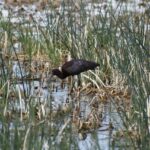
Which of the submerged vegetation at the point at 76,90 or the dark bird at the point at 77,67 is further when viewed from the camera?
the dark bird at the point at 77,67

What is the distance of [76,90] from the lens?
258 inches

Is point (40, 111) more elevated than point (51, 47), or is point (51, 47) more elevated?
point (51, 47)

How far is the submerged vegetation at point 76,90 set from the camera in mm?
4363

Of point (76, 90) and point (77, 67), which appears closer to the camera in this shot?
point (77, 67)

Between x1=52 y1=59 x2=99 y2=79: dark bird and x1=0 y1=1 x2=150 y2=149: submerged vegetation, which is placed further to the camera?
x1=52 y1=59 x2=99 y2=79: dark bird

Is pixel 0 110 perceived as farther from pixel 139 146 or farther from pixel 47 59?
pixel 47 59

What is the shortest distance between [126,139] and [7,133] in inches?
27.5

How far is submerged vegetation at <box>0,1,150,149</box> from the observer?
4363 millimetres

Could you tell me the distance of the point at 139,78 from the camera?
18.0ft

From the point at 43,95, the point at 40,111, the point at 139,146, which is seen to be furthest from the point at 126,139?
the point at 43,95

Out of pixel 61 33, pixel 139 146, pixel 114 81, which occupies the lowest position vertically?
pixel 139 146

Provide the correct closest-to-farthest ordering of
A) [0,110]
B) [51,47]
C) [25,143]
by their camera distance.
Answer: [25,143], [0,110], [51,47]

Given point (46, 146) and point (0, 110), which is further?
point (0, 110)

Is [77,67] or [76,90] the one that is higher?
[77,67]
